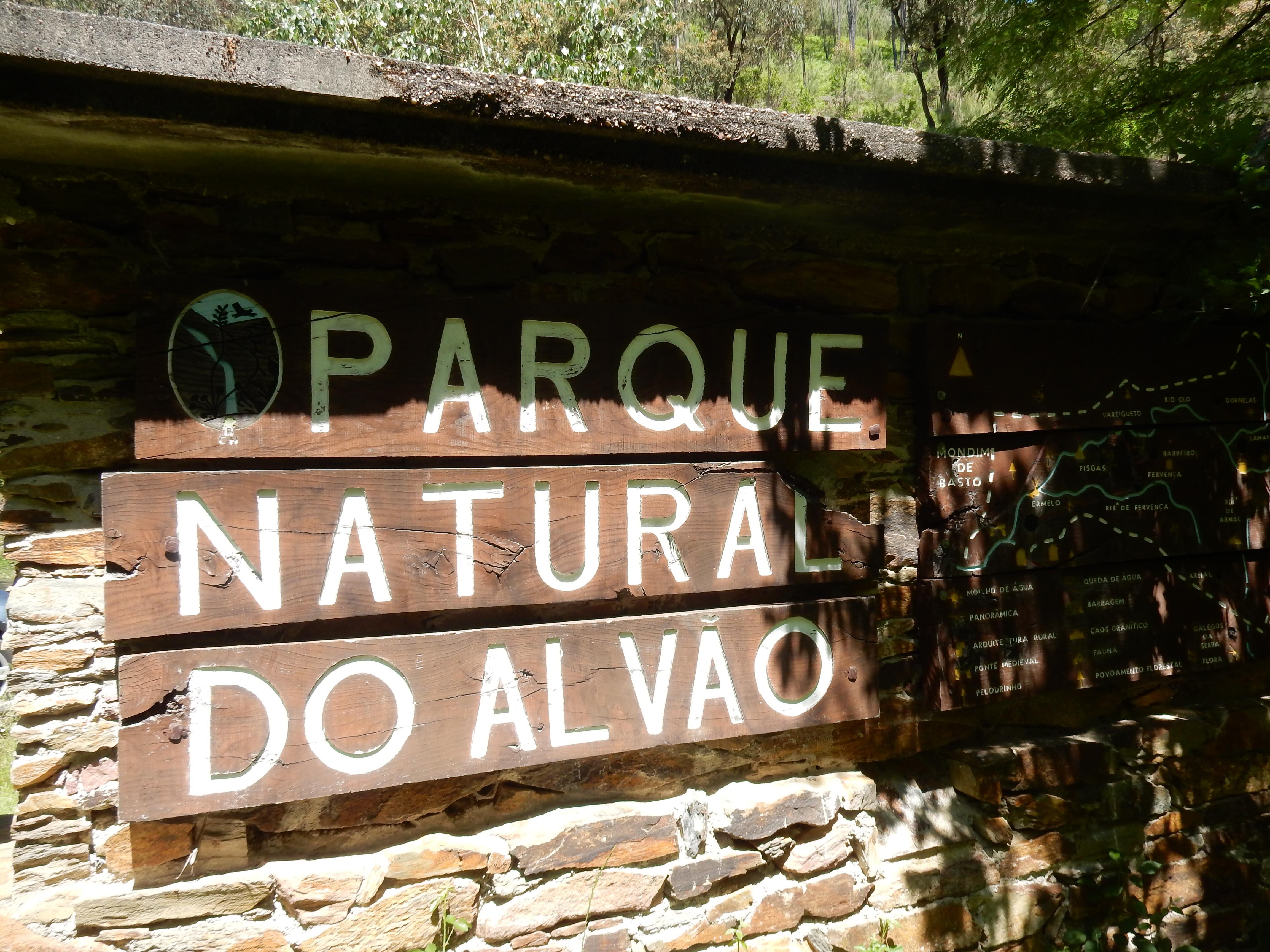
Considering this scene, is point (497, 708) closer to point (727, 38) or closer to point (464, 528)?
point (464, 528)

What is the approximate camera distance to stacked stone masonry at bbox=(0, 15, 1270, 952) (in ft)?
5.29

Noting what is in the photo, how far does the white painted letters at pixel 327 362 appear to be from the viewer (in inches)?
65.9

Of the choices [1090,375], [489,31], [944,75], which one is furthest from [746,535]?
[489,31]

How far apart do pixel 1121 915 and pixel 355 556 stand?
8.32ft

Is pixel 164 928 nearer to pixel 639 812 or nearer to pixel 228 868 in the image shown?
pixel 228 868

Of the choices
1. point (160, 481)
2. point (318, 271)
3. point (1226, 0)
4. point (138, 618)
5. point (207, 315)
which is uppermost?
point (1226, 0)

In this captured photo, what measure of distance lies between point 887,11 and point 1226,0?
14.8 metres

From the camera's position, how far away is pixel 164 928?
1.65m

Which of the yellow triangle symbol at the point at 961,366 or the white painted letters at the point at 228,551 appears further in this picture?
the yellow triangle symbol at the point at 961,366

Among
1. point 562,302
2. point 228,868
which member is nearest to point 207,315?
point 562,302

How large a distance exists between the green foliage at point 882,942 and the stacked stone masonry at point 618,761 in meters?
0.02

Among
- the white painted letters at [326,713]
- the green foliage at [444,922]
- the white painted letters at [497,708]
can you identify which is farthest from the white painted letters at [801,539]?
the green foliage at [444,922]

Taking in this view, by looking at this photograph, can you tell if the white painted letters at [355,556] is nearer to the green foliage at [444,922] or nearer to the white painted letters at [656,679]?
the white painted letters at [656,679]

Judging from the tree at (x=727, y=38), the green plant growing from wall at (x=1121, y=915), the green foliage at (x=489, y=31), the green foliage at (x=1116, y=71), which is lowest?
the green plant growing from wall at (x=1121, y=915)
